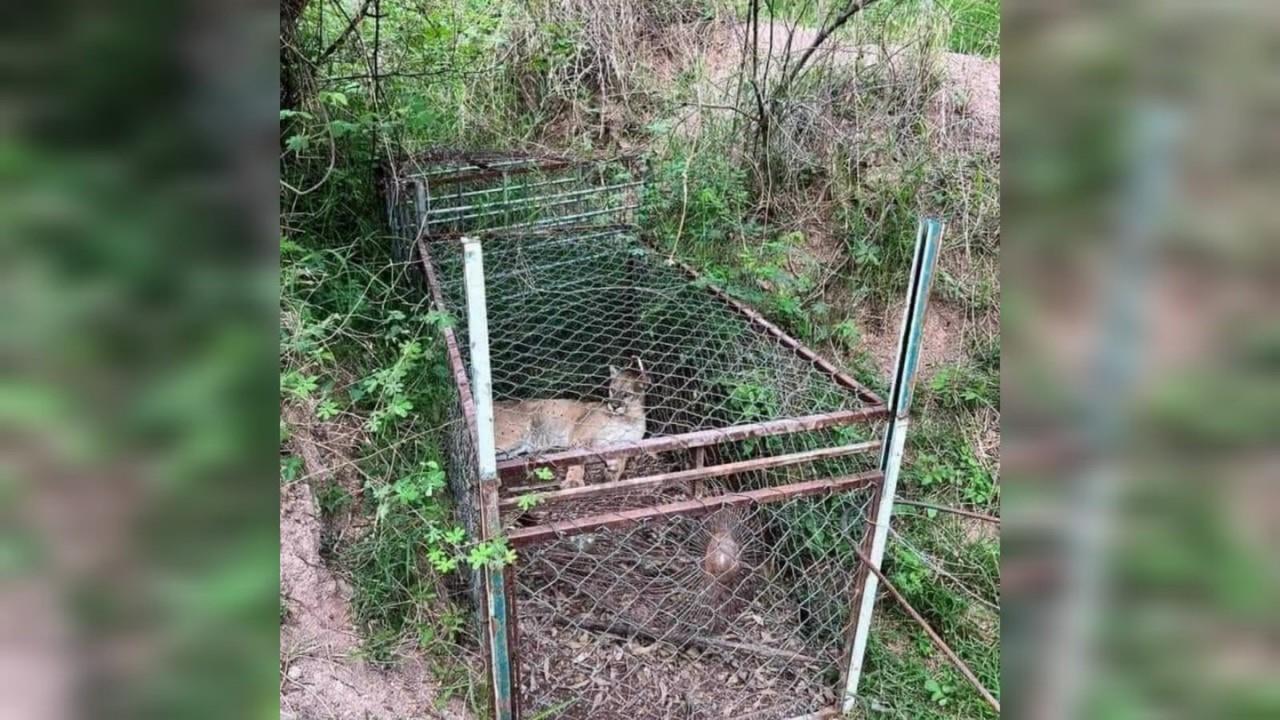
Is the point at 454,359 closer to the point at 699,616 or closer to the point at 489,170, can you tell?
the point at 699,616

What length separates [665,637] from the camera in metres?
2.58

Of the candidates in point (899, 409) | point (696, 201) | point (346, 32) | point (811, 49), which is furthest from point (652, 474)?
point (811, 49)

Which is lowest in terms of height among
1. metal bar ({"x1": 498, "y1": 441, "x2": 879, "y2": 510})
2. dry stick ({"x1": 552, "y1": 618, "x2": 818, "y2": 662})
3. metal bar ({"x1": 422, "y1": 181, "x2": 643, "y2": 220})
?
dry stick ({"x1": 552, "y1": 618, "x2": 818, "y2": 662})

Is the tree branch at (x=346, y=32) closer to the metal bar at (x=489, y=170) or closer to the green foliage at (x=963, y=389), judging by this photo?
the metal bar at (x=489, y=170)

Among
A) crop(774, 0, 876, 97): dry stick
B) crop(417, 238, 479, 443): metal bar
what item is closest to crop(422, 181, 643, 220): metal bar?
crop(417, 238, 479, 443): metal bar

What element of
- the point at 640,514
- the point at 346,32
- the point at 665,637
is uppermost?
the point at 346,32

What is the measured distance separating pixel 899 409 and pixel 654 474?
984 mm

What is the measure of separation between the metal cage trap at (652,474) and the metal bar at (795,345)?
0.04 feet

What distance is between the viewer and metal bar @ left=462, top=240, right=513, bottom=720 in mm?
1481

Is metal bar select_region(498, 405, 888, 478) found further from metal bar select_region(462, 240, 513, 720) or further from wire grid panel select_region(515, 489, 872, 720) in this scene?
wire grid panel select_region(515, 489, 872, 720)
